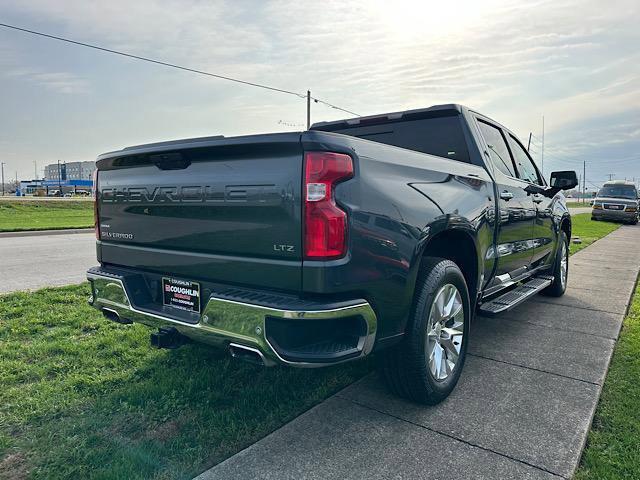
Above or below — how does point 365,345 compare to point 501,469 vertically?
above

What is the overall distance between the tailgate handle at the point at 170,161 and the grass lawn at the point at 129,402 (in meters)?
1.44

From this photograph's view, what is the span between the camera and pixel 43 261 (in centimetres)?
849

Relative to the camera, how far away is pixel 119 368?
3.49 m

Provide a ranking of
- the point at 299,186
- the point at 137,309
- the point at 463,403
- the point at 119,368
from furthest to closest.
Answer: the point at 119,368 → the point at 463,403 → the point at 137,309 → the point at 299,186

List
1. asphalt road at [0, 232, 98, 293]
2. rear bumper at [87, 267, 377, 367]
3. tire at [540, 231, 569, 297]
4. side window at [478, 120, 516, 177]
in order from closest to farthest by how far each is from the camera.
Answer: rear bumper at [87, 267, 377, 367]
side window at [478, 120, 516, 177]
tire at [540, 231, 569, 297]
asphalt road at [0, 232, 98, 293]

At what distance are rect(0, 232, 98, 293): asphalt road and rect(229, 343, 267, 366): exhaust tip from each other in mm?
5001

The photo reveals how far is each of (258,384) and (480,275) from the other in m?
1.82

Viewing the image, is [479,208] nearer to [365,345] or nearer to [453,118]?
[453,118]

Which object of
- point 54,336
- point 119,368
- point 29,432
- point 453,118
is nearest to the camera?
point 29,432

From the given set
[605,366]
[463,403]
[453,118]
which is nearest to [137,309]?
[463,403]

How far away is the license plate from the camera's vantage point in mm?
2643

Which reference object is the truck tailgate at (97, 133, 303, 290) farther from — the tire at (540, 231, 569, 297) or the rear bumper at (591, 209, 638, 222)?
the rear bumper at (591, 209, 638, 222)

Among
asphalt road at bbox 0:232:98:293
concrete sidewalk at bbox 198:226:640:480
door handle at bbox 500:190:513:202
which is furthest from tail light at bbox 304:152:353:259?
asphalt road at bbox 0:232:98:293

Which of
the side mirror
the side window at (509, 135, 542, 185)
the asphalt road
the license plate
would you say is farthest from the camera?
the asphalt road
